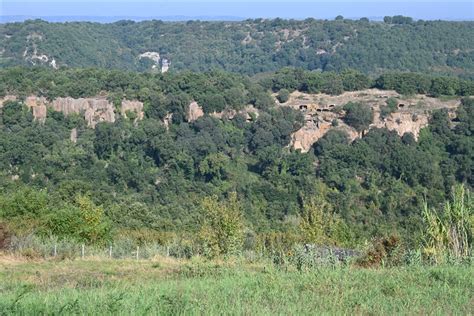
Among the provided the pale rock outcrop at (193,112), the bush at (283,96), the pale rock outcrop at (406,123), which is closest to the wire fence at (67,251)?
the pale rock outcrop at (406,123)

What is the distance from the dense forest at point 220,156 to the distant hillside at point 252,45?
2762 cm

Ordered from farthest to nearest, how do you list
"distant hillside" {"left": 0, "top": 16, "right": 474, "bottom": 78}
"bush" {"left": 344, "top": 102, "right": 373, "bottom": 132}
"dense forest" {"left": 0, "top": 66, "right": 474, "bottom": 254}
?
"distant hillside" {"left": 0, "top": 16, "right": 474, "bottom": 78} < "bush" {"left": 344, "top": 102, "right": 373, "bottom": 132} < "dense forest" {"left": 0, "top": 66, "right": 474, "bottom": 254}

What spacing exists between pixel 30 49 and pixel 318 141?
41.1 metres

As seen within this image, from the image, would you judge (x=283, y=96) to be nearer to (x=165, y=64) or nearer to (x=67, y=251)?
(x=67, y=251)

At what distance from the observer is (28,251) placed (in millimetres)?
13297

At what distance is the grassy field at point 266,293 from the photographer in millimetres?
6672

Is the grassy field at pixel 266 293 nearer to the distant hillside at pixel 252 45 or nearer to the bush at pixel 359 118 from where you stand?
the bush at pixel 359 118

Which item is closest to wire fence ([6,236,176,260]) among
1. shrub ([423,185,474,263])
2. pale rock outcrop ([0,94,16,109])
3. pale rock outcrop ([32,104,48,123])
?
shrub ([423,185,474,263])

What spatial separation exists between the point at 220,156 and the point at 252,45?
5440 centimetres

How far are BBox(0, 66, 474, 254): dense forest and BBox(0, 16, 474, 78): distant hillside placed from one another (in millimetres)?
27618

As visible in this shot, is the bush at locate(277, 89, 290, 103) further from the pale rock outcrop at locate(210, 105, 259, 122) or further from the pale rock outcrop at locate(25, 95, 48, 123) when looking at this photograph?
the pale rock outcrop at locate(25, 95, 48, 123)

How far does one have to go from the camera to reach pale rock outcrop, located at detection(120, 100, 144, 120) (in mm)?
43469

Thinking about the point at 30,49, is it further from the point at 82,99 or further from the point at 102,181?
the point at 102,181

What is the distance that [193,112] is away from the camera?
43438 mm
